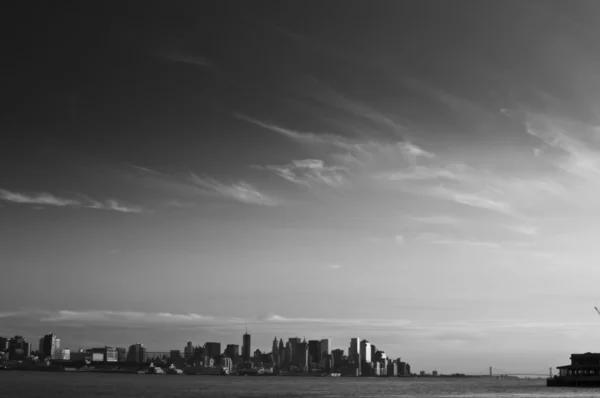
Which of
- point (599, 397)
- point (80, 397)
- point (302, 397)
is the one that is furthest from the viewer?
point (302, 397)

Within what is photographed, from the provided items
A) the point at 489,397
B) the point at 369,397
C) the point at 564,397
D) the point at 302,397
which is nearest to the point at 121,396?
the point at 302,397

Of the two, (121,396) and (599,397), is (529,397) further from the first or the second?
(121,396)

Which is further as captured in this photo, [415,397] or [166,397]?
[415,397]

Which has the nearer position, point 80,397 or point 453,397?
point 80,397

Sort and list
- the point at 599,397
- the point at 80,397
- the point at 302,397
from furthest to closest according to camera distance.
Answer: the point at 302,397 < the point at 80,397 < the point at 599,397

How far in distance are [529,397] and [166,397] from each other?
10410 centimetres

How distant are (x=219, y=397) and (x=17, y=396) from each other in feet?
176

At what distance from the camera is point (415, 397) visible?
625ft

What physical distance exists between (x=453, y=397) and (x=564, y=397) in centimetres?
3506

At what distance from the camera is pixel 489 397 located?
19100 centimetres

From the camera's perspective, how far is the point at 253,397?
587 ft

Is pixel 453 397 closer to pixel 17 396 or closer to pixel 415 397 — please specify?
pixel 415 397

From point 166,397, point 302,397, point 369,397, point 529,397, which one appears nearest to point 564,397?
point 529,397

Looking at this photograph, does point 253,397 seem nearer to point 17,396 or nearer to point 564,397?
point 17,396
